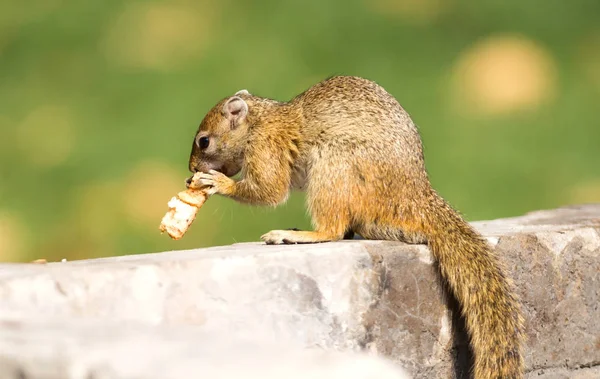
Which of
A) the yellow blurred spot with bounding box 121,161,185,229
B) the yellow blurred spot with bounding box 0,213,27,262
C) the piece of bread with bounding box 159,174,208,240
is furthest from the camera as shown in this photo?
the yellow blurred spot with bounding box 121,161,185,229

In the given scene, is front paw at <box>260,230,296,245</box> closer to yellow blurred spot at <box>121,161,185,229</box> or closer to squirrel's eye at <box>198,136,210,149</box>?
squirrel's eye at <box>198,136,210,149</box>

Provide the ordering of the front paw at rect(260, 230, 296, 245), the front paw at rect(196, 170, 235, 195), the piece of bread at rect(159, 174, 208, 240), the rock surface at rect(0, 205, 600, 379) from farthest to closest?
the front paw at rect(196, 170, 235, 195) < the piece of bread at rect(159, 174, 208, 240) < the front paw at rect(260, 230, 296, 245) < the rock surface at rect(0, 205, 600, 379)

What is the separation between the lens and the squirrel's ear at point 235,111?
5203 mm

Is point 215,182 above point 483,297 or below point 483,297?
above

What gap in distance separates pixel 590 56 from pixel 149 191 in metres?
3.95

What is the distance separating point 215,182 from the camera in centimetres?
491

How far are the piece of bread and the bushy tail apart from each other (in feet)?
3.34

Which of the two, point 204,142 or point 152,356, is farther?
point 204,142

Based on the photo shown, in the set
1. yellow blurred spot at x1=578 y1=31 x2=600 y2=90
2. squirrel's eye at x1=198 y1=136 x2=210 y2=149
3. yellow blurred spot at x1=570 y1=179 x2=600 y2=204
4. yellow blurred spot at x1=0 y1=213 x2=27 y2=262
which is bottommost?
yellow blurred spot at x1=0 y1=213 x2=27 y2=262

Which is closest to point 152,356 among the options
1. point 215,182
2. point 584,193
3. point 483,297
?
point 483,297

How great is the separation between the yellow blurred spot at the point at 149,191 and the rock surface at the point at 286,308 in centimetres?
351

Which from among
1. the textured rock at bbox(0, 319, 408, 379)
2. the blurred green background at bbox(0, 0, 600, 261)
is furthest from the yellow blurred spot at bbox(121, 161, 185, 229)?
the textured rock at bbox(0, 319, 408, 379)

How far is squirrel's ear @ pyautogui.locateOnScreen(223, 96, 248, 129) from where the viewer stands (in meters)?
5.20

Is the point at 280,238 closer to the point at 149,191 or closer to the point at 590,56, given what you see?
the point at 149,191
